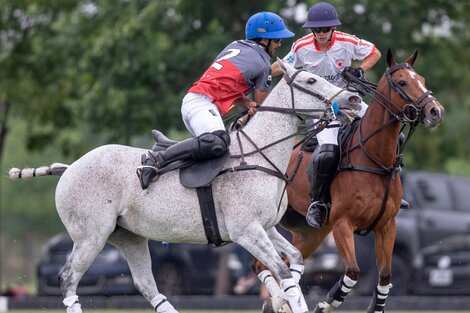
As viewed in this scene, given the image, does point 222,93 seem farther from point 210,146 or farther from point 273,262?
point 273,262

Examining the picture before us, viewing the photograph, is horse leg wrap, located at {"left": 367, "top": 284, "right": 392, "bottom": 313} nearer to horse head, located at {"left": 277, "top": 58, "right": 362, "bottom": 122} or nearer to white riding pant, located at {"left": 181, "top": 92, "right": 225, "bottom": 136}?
horse head, located at {"left": 277, "top": 58, "right": 362, "bottom": 122}

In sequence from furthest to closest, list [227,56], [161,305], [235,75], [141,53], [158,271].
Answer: [141,53] → [158,271] → [161,305] → [227,56] → [235,75]

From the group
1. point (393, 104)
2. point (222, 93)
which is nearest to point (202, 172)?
point (222, 93)

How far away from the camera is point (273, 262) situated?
9.65m

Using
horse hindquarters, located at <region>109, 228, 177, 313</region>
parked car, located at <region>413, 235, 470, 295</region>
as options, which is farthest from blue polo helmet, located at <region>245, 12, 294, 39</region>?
parked car, located at <region>413, 235, 470, 295</region>

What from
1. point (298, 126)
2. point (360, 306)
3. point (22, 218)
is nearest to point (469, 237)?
point (360, 306)

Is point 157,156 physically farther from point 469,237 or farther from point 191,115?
point 469,237

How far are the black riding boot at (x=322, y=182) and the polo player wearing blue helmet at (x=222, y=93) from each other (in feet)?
3.90

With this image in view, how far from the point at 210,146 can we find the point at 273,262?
108cm

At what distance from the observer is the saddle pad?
9.88 metres

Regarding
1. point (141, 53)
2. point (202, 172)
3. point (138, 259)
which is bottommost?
point (141, 53)

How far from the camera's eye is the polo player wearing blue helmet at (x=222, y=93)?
995cm

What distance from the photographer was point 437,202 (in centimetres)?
1939

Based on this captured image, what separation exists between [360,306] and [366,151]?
17.6ft
